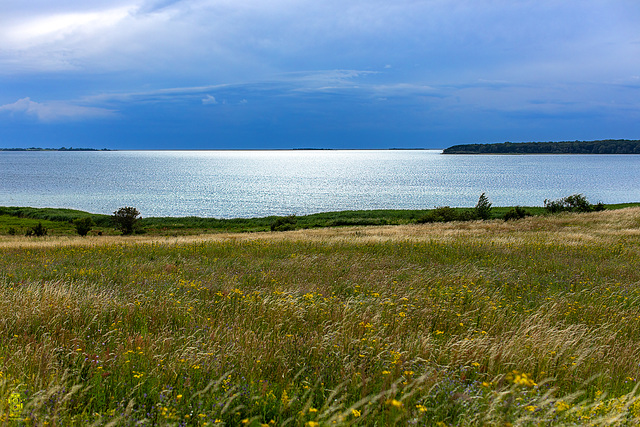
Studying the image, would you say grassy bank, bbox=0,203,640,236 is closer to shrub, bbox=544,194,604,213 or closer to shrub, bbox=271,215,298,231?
shrub, bbox=271,215,298,231

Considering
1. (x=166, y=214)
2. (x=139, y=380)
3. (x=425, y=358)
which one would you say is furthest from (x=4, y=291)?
(x=166, y=214)

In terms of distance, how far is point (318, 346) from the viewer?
5.46 meters

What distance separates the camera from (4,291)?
24.9 feet

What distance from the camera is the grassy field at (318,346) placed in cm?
388

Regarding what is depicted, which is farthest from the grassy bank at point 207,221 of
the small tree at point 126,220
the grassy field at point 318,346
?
the grassy field at point 318,346

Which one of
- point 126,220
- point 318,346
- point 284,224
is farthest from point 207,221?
point 318,346

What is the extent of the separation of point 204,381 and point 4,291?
5424 millimetres

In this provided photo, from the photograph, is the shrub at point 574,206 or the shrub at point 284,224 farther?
the shrub at point 284,224

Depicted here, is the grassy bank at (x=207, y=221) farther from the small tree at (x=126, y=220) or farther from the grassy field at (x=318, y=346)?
the grassy field at (x=318, y=346)

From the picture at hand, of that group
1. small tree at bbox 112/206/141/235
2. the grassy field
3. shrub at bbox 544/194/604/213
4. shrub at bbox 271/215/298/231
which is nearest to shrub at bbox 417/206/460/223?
shrub at bbox 544/194/604/213

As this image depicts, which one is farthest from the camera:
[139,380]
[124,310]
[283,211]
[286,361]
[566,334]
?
[283,211]

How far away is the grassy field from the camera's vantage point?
3.88 metres

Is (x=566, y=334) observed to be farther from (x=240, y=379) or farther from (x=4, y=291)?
(x=4, y=291)

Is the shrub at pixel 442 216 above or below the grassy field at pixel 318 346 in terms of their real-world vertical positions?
below
